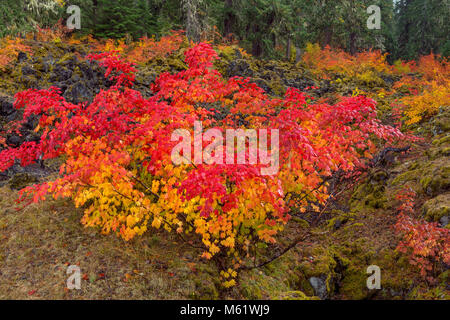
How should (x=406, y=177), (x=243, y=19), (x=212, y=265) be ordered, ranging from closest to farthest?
(x=212, y=265) < (x=406, y=177) < (x=243, y=19)

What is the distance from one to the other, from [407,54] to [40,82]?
34.7 meters

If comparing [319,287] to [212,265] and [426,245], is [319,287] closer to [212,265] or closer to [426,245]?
[426,245]

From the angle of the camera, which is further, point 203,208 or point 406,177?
point 406,177

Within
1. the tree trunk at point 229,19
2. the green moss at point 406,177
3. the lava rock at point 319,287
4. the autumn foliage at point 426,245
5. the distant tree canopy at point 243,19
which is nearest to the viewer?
the autumn foliage at point 426,245

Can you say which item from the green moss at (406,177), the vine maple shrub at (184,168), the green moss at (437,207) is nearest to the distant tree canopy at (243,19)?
the vine maple shrub at (184,168)

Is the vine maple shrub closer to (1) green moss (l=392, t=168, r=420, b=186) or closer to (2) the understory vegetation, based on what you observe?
(2) the understory vegetation

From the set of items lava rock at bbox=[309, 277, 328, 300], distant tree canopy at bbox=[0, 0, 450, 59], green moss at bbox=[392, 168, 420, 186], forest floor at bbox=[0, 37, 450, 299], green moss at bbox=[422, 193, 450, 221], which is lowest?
lava rock at bbox=[309, 277, 328, 300]

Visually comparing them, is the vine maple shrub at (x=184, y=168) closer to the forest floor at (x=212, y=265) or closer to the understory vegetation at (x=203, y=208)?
the understory vegetation at (x=203, y=208)

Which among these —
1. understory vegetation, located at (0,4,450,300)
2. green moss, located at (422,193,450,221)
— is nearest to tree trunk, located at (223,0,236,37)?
understory vegetation, located at (0,4,450,300)

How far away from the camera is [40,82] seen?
10273mm

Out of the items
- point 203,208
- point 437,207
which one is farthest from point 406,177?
point 203,208

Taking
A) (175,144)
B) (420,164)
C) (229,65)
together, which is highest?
(229,65)
